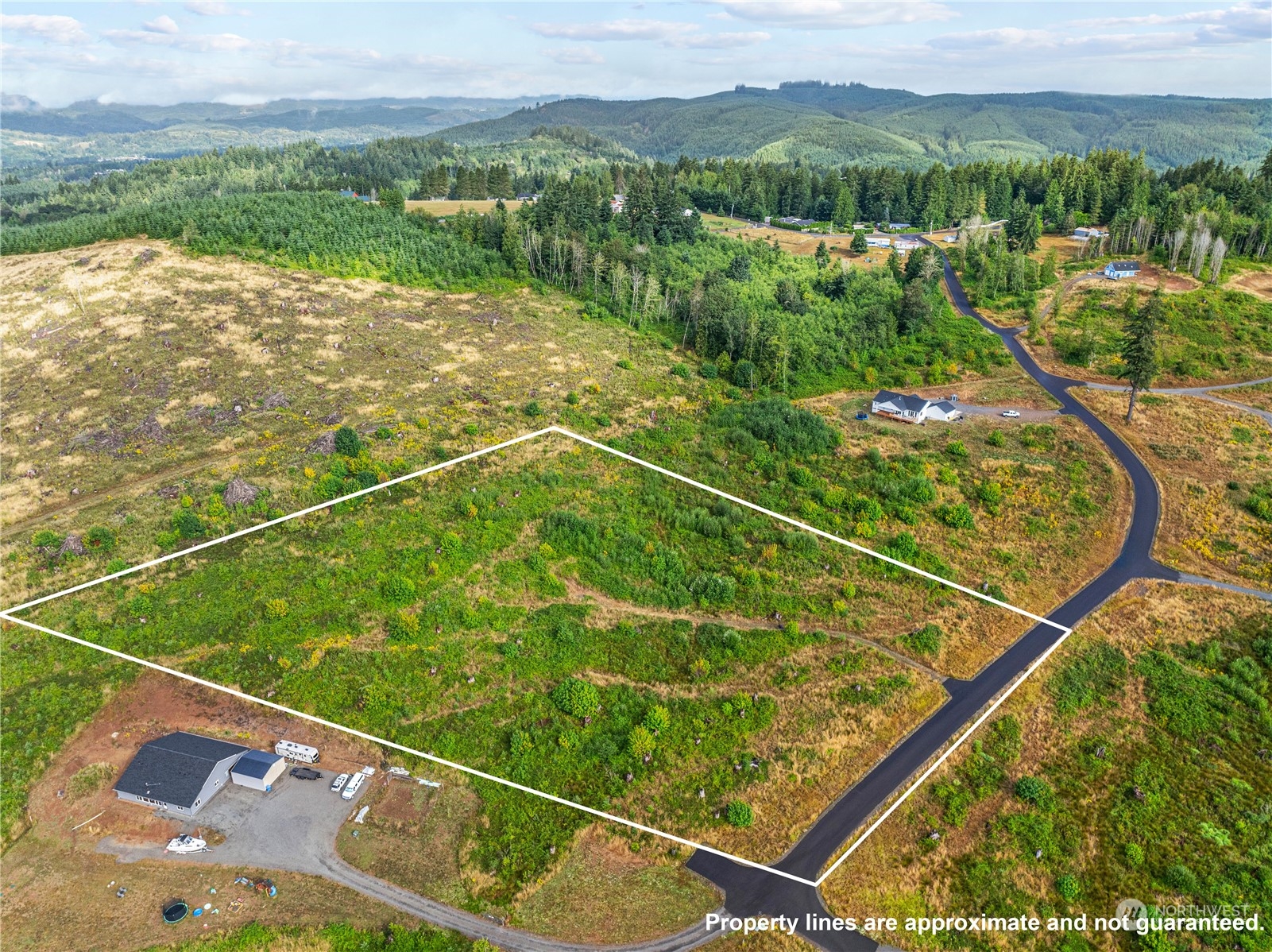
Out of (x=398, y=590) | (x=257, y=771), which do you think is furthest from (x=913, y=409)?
(x=257, y=771)

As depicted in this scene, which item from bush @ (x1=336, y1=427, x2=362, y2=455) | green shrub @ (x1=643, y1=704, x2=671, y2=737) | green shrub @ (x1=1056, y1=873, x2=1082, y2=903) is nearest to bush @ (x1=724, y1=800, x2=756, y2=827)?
green shrub @ (x1=643, y1=704, x2=671, y2=737)

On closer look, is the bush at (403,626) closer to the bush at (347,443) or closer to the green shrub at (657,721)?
the green shrub at (657,721)

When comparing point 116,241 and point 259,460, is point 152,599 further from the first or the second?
point 116,241

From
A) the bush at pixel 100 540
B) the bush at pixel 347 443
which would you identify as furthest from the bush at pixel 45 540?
the bush at pixel 347 443

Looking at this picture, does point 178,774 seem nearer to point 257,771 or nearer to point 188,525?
point 257,771

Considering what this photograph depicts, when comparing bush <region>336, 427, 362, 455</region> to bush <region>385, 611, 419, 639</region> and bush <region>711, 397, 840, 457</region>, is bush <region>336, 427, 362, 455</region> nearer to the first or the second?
bush <region>385, 611, 419, 639</region>
